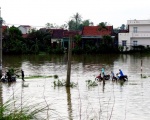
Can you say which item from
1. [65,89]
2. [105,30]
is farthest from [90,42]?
[65,89]

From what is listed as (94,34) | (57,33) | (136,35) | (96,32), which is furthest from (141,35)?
(57,33)

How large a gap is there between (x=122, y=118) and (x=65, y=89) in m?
8.11

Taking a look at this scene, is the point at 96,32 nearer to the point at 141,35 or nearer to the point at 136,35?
the point at 136,35

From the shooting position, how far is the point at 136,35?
59.7m

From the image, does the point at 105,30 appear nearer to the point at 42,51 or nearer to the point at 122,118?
the point at 42,51

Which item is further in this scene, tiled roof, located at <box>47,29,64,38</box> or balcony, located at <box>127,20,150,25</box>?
tiled roof, located at <box>47,29,64,38</box>

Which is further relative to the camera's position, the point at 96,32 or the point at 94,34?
the point at 96,32

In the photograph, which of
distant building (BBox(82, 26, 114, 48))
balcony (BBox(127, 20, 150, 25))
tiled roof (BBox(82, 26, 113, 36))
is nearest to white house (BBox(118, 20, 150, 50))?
balcony (BBox(127, 20, 150, 25))

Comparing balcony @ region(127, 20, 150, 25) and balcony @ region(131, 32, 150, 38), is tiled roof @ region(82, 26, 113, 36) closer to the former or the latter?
balcony @ region(127, 20, 150, 25)

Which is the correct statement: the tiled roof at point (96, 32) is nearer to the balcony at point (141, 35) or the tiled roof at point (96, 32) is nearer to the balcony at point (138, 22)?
the balcony at point (138, 22)

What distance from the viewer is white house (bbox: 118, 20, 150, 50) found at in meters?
59.2

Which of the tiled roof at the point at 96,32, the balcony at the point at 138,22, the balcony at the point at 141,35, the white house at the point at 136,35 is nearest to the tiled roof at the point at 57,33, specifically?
the tiled roof at the point at 96,32

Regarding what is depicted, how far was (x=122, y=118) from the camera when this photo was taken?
13.1 meters

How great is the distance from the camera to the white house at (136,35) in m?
59.2
